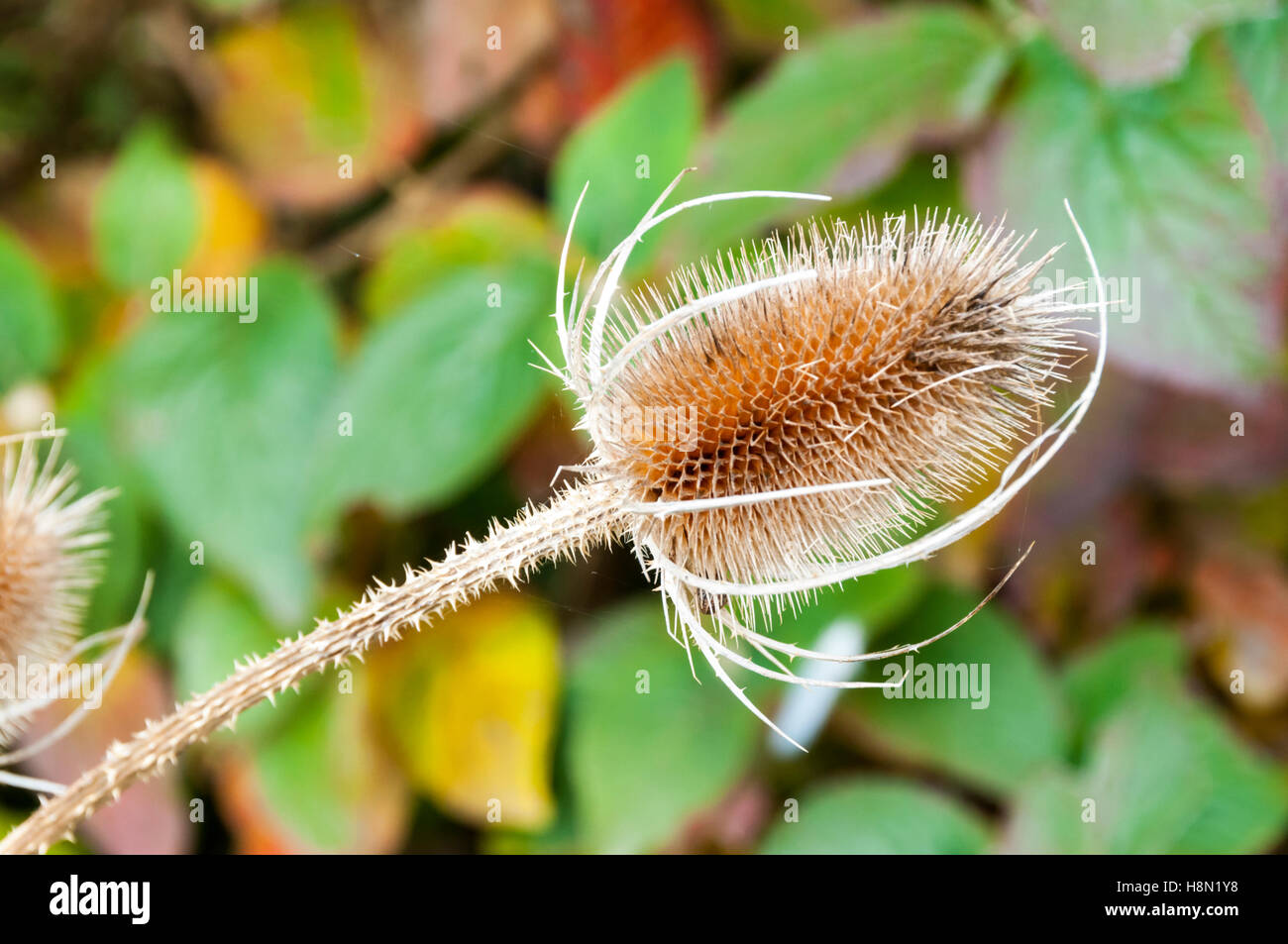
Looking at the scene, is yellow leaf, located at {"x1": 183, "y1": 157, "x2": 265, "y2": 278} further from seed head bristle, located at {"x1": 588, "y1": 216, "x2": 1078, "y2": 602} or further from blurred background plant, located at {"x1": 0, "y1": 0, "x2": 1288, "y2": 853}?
seed head bristle, located at {"x1": 588, "y1": 216, "x2": 1078, "y2": 602}

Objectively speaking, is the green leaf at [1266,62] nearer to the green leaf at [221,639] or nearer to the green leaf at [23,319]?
the green leaf at [221,639]

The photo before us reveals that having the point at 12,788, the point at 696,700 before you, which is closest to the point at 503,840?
the point at 696,700

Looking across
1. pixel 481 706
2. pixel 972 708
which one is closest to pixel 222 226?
pixel 481 706

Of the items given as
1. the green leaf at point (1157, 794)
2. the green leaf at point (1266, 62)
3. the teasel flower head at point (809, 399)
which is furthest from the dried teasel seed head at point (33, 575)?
the green leaf at point (1266, 62)

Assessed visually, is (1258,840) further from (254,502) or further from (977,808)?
(254,502)

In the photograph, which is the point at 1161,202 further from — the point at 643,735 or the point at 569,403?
the point at 643,735
